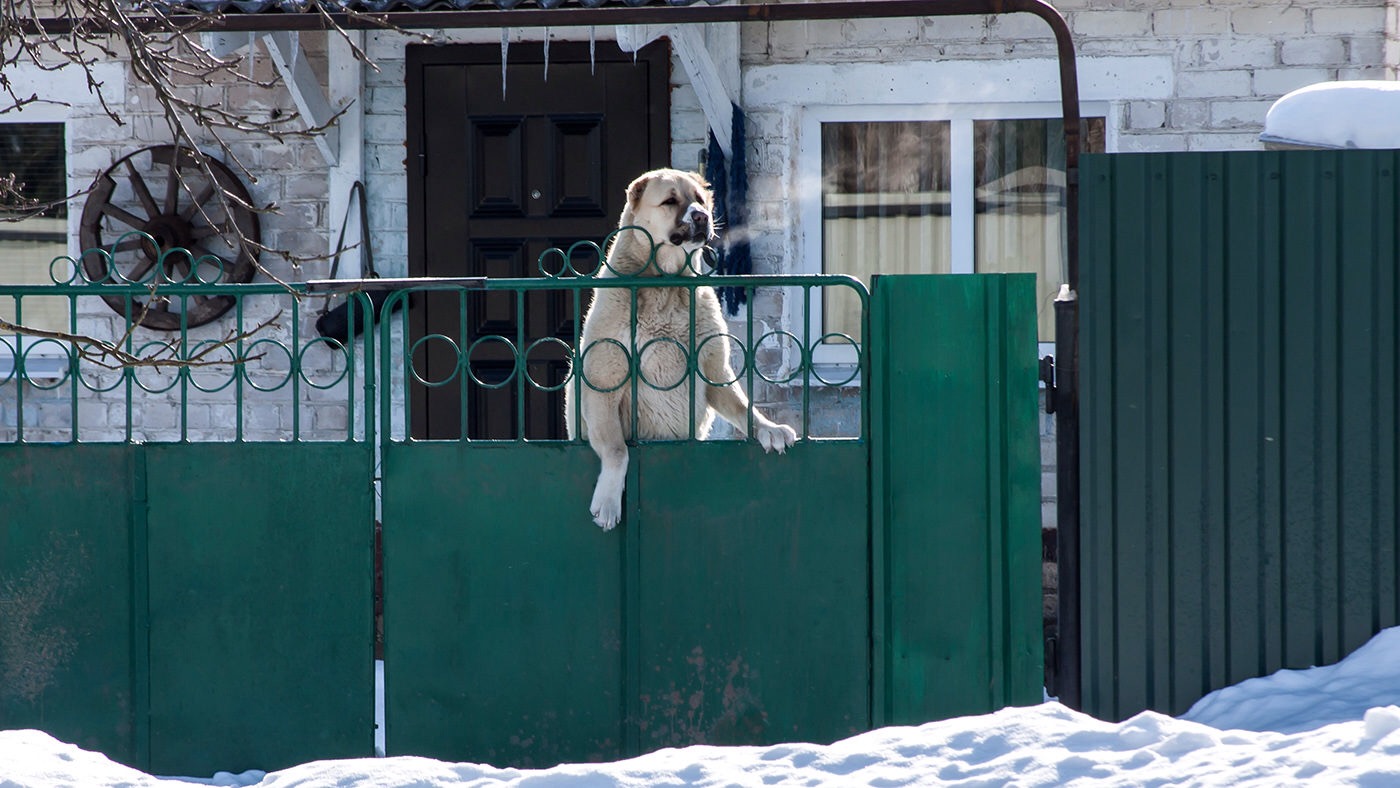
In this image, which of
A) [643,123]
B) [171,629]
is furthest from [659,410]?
[643,123]

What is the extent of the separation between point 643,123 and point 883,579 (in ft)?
10.7

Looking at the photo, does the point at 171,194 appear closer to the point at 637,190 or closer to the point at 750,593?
the point at 637,190

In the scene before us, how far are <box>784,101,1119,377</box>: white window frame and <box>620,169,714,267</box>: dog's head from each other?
2.27 m

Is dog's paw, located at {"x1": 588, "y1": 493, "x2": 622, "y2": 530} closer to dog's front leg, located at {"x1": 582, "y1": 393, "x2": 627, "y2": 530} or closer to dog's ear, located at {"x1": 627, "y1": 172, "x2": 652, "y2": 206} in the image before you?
dog's front leg, located at {"x1": 582, "y1": 393, "x2": 627, "y2": 530}

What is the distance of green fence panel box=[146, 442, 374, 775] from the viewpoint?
4.07 m

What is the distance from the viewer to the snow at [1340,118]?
3.97 metres

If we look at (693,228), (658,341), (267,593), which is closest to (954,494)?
(658,341)

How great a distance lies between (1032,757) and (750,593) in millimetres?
1023

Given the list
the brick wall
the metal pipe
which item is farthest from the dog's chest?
the brick wall

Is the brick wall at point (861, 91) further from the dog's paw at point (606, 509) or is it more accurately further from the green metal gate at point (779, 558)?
the dog's paw at point (606, 509)

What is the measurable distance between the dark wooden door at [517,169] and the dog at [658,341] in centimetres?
227

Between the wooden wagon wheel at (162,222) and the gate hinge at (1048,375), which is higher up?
the wooden wagon wheel at (162,222)

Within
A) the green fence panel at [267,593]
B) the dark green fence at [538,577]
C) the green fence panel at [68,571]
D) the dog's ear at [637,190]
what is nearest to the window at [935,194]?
the dog's ear at [637,190]

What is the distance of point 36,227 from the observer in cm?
717
